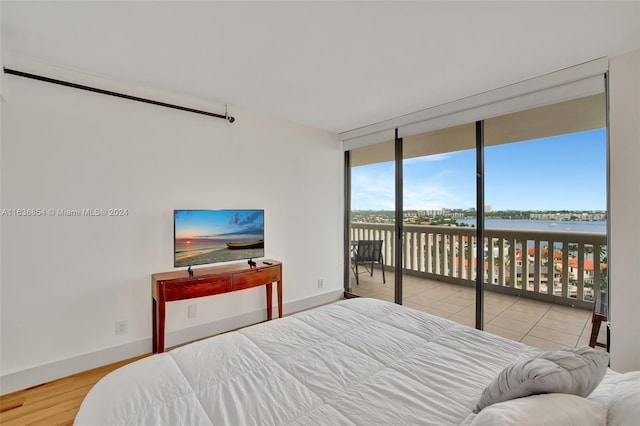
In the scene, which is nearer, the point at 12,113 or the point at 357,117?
the point at 12,113

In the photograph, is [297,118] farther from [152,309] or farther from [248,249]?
[152,309]

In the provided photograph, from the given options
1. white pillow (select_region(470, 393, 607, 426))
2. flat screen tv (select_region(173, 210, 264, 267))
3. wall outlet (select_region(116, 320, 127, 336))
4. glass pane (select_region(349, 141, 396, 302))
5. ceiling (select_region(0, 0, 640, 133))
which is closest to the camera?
white pillow (select_region(470, 393, 607, 426))

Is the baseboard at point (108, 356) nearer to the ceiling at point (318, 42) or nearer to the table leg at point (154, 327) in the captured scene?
the table leg at point (154, 327)

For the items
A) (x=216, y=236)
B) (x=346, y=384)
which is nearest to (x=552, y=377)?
(x=346, y=384)

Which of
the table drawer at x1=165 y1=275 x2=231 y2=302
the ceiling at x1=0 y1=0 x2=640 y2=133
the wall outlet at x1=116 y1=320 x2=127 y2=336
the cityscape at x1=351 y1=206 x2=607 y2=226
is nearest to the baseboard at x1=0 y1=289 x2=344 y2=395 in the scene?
the wall outlet at x1=116 y1=320 x2=127 y2=336

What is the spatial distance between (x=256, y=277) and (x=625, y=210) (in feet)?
10.4

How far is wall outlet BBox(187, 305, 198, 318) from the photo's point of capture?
2977 millimetres

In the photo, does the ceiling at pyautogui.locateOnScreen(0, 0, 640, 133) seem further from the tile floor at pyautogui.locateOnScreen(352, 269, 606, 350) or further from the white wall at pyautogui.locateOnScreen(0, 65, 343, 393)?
the tile floor at pyautogui.locateOnScreen(352, 269, 606, 350)

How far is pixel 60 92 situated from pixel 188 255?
67.8 inches

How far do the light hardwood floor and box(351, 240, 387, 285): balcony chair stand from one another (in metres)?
3.21

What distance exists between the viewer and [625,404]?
0.92 m

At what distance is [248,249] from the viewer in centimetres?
328

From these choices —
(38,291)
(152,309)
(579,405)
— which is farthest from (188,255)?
(579,405)

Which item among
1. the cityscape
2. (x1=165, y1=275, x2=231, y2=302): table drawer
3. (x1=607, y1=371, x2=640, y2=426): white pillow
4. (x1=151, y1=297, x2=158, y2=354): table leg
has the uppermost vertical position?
the cityscape
